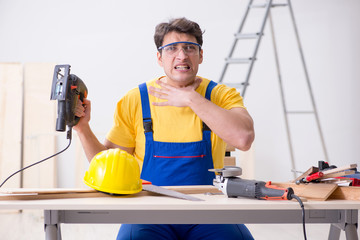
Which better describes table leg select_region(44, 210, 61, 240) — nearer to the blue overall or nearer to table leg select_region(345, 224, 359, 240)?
the blue overall

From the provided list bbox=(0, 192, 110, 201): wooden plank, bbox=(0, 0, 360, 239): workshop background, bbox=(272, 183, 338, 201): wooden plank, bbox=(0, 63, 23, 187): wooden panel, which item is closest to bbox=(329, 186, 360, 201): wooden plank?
bbox=(272, 183, 338, 201): wooden plank

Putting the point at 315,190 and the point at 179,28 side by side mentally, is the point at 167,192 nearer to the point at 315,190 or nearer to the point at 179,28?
the point at 315,190

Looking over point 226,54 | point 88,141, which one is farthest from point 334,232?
point 226,54

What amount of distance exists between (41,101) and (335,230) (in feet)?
13.9

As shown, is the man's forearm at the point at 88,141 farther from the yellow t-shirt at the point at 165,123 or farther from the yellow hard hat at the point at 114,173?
the yellow hard hat at the point at 114,173

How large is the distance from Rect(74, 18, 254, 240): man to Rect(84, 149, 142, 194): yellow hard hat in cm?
37

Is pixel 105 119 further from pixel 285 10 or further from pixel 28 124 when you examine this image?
pixel 285 10

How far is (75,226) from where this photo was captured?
14.2 feet

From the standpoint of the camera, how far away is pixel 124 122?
7.02 feet

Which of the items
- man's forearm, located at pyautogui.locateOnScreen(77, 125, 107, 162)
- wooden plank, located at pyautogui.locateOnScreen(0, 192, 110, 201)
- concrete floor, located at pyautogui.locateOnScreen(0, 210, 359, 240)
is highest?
man's forearm, located at pyautogui.locateOnScreen(77, 125, 107, 162)

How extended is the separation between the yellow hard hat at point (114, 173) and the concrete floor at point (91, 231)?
251 centimetres

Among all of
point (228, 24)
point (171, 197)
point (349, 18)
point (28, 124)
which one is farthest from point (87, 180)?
point (349, 18)

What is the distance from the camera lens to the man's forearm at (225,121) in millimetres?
1818

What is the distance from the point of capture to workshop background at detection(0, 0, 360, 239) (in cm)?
547
